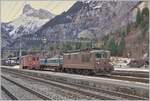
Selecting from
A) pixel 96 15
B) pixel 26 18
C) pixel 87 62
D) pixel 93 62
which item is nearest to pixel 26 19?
pixel 26 18

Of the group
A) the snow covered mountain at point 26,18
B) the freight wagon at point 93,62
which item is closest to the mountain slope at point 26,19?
the snow covered mountain at point 26,18

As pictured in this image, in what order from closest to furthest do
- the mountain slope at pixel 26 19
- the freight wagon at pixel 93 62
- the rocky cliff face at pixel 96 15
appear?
1. the rocky cliff face at pixel 96 15
2. the mountain slope at pixel 26 19
3. the freight wagon at pixel 93 62

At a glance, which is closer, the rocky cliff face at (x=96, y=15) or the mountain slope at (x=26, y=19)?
the rocky cliff face at (x=96, y=15)

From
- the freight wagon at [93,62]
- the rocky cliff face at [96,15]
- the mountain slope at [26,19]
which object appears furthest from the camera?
the freight wagon at [93,62]

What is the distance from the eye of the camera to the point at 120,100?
16.6 metres

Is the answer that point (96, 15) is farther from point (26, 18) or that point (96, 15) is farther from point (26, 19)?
point (26, 19)

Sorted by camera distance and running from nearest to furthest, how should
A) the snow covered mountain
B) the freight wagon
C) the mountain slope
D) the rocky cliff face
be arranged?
the rocky cliff face → the snow covered mountain → the mountain slope → the freight wagon

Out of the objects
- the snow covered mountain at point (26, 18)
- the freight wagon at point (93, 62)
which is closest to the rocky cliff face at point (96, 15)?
the snow covered mountain at point (26, 18)

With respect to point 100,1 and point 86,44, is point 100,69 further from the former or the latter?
point 86,44

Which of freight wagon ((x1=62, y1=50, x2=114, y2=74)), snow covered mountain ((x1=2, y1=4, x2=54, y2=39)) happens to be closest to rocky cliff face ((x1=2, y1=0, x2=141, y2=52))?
snow covered mountain ((x1=2, y1=4, x2=54, y2=39))

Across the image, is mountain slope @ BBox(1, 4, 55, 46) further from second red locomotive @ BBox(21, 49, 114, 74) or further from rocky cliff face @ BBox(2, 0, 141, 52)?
second red locomotive @ BBox(21, 49, 114, 74)

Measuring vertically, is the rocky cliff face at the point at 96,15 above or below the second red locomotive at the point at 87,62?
above

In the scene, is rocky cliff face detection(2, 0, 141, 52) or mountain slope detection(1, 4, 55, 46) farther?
mountain slope detection(1, 4, 55, 46)

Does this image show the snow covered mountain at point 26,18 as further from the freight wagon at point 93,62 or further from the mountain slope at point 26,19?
the freight wagon at point 93,62
